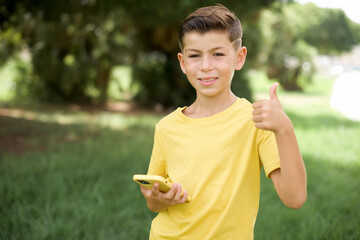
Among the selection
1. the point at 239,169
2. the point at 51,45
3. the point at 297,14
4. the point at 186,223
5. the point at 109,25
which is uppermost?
the point at 297,14

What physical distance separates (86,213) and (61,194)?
0.48 m

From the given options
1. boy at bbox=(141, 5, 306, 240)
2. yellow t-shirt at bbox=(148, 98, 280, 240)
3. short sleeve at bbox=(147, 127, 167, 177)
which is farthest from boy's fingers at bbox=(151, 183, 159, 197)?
short sleeve at bbox=(147, 127, 167, 177)

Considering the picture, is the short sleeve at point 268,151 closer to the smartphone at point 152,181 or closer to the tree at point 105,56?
the smartphone at point 152,181

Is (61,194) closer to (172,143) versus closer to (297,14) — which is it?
(172,143)

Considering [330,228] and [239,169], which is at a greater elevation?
[239,169]

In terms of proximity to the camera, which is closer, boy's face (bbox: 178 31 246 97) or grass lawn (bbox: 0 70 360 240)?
boy's face (bbox: 178 31 246 97)

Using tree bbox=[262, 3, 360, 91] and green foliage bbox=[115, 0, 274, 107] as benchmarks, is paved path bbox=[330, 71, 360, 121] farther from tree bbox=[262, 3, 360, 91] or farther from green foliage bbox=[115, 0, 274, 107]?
green foliage bbox=[115, 0, 274, 107]

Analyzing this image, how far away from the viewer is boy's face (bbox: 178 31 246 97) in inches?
57.9

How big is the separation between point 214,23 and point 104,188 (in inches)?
110

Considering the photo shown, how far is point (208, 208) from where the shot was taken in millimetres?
1444

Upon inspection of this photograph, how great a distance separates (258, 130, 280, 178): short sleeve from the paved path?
9.83 metres

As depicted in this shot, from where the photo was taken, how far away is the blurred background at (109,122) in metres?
3.22

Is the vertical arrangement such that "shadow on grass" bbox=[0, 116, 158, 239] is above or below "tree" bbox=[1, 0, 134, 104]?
below

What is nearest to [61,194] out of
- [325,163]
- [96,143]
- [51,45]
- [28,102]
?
[96,143]
